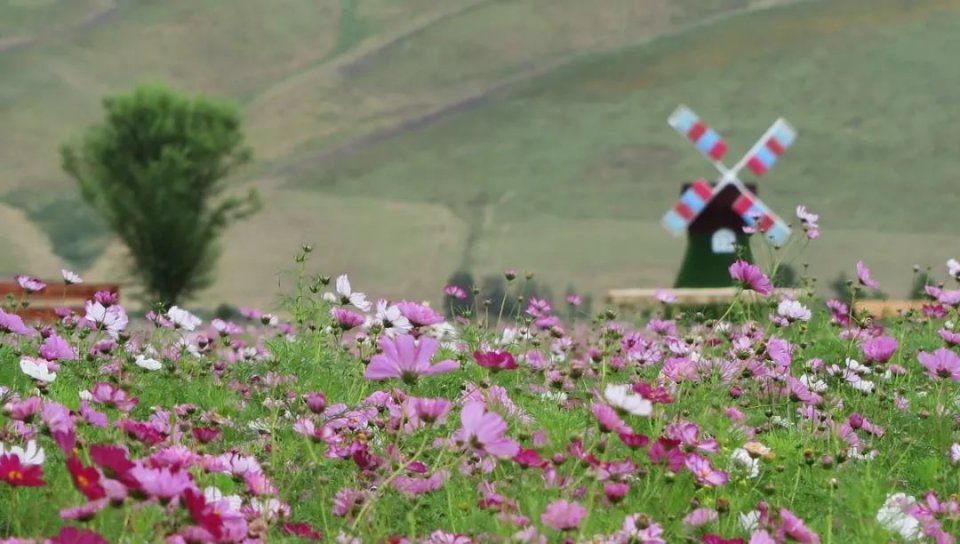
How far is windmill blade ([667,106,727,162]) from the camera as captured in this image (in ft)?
77.7

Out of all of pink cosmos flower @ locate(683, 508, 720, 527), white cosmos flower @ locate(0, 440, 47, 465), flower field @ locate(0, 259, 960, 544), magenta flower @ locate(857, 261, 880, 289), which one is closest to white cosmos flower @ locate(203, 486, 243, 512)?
flower field @ locate(0, 259, 960, 544)

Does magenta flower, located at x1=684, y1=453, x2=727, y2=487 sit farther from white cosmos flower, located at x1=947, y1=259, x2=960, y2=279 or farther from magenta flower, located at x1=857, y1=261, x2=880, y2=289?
white cosmos flower, located at x1=947, y1=259, x2=960, y2=279

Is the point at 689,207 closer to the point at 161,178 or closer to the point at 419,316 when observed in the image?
the point at 161,178

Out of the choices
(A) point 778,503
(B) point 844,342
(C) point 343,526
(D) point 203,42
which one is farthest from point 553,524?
(D) point 203,42

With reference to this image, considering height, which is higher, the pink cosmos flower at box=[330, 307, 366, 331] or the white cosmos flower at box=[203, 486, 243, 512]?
the pink cosmos flower at box=[330, 307, 366, 331]

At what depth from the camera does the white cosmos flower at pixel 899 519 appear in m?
2.96

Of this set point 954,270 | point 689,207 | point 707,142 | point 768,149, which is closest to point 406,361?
point 954,270

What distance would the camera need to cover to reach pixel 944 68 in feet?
188

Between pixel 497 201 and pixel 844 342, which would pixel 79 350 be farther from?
pixel 497 201

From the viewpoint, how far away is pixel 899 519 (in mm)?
3002

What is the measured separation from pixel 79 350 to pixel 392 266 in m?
42.1

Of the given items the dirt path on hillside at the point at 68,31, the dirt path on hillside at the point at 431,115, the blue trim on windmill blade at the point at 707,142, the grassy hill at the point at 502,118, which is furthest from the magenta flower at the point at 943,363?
the dirt path on hillside at the point at 68,31

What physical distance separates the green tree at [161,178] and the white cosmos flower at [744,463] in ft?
87.0

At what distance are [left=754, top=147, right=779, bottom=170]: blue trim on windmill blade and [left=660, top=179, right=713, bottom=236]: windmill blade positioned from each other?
1756 millimetres
